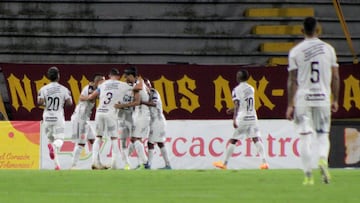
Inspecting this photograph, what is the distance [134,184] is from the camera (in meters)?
15.4

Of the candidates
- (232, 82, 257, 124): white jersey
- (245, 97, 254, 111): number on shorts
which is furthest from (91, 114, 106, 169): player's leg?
(245, 97, 254, 111): number on shorts

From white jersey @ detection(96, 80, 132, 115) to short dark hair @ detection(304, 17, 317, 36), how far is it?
10.8 meters

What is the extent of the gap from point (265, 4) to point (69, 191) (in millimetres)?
22150

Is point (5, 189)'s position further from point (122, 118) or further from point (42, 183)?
point (122, 118)

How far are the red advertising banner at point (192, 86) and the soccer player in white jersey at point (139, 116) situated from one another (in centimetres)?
522

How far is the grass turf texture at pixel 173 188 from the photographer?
40.9 ft

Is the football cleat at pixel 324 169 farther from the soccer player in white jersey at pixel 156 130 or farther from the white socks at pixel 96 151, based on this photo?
the soccer player in white jersey at pixel 156 130

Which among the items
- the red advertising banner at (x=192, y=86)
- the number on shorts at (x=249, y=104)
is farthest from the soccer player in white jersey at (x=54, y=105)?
the red advertising banner at (x=192, y=86)

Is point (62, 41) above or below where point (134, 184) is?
above

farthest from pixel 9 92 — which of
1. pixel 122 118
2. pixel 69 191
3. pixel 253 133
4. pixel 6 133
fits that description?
pixel 69 191

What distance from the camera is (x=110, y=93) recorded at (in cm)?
2517

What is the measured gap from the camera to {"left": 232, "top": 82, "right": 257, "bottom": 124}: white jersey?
24.9 m

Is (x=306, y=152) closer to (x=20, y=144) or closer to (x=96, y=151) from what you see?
(x=96, y=151)

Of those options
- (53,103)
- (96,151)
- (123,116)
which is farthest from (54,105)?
(123,116)
